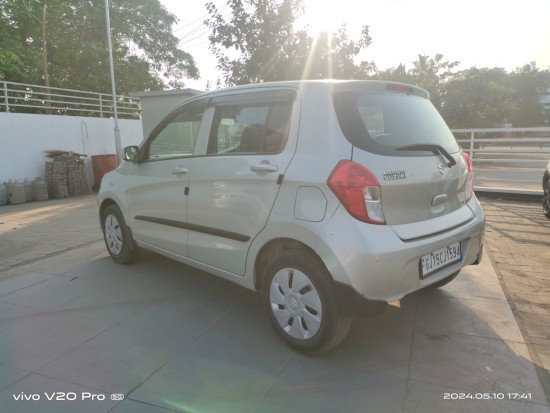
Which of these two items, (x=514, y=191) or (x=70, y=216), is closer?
(x=70, y=216)

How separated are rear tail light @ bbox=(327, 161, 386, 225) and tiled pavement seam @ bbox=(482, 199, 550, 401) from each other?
1388 mm

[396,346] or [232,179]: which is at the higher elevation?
[232,179]

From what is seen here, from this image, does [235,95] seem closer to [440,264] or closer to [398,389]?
[440,264]

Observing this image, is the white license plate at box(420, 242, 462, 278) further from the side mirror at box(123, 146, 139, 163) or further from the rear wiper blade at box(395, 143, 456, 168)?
the side mirror at box(123, 146, 139, 163)

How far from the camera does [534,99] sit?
2173 inches

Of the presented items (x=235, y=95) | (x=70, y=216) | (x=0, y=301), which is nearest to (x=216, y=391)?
(x=235, y=95)

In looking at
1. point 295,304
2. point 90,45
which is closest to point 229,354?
point 295,304

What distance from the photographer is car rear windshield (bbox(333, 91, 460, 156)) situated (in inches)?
102

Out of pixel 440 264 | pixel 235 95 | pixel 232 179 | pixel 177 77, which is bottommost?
pixel 440 264

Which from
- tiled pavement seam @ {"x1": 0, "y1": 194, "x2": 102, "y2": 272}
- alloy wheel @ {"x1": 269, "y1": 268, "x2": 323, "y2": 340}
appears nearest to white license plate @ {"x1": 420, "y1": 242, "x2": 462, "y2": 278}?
alloy wheel @ {"x1": 269, "y1": 268, "x2": 323, "y2": 340}

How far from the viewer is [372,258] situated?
2.36 m

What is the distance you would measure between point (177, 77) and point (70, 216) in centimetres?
1605

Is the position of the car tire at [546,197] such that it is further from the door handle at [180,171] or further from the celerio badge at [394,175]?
the door handle at [180,171]
